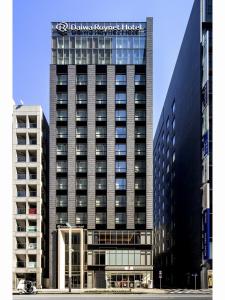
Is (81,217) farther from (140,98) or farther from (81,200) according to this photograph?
(140,98)

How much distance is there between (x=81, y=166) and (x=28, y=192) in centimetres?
582

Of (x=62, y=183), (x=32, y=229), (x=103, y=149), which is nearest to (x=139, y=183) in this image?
(x=103, y=149)

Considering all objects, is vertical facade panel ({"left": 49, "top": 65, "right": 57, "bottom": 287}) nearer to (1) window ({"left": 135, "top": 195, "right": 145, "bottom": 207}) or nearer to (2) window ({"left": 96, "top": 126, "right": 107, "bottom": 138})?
(2) window ({"left": 96, "top": 126, "right": 107, "bottom": 138})

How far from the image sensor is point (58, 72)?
54.7m

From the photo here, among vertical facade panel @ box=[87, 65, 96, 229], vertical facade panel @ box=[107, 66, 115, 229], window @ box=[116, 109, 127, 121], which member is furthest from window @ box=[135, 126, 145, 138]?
vertical facade panel @ box=[87, 65, 96, 229]

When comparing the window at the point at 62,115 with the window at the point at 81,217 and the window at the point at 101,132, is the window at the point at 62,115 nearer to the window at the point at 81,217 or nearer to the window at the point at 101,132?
the window at the point at 101,132

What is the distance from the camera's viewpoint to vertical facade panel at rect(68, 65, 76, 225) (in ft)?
174

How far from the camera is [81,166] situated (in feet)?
177

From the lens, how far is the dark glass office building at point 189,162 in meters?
47.0

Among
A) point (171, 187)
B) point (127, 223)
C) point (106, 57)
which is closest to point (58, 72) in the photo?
point (106, 57)

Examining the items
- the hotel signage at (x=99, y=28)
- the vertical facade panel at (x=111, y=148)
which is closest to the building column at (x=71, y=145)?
the vertical facade panel at (x=111, y=148)

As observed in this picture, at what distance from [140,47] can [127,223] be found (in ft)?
57.8

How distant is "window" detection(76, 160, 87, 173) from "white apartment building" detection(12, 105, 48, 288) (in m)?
3.58
